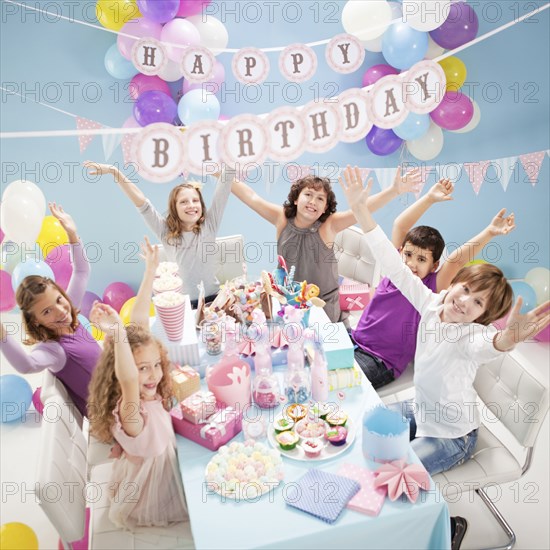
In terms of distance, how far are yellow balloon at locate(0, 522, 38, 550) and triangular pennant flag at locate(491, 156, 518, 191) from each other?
11.6 ft

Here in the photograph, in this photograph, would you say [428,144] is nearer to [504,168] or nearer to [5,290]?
[504,168]

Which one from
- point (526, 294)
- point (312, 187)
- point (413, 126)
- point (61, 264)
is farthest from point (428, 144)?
point (61, 264)

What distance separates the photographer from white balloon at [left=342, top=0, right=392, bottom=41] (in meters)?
3.41

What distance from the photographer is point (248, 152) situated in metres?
2.71

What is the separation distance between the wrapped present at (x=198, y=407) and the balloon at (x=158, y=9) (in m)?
2.29

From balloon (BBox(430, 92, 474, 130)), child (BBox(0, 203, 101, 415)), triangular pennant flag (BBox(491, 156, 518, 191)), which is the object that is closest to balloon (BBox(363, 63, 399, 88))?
balloon (BBox(430, 92, 474, 130))

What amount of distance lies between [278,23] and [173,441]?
2.91 metres

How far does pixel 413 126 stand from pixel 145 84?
171cm

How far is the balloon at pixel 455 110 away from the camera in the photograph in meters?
3.67

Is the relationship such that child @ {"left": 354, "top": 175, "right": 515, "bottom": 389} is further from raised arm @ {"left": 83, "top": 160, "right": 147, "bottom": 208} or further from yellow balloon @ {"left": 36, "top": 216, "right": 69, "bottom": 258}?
yellow balloon @ {"left": 36, "top": 216, "right": 69, "bottom": 258}

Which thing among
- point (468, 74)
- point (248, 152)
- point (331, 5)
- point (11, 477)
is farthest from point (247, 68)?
point (11, 477)

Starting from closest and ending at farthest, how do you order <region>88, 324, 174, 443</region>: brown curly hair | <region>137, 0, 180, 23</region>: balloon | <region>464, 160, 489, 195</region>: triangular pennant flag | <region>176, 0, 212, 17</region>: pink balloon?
<region>88, 324, 174, 443</region>: brown curly hair
<region>137, 0, 180, 23</region>: balloon
<region>176, 0, 212, 17</region>: pink balloon
<region>464, 160, 489, 195</region>: triangular pennant flag

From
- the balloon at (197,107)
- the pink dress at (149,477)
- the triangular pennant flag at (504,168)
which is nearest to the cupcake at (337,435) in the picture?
the pink dress at (149,477)

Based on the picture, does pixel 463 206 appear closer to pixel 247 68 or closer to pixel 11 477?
pixel 247 68
